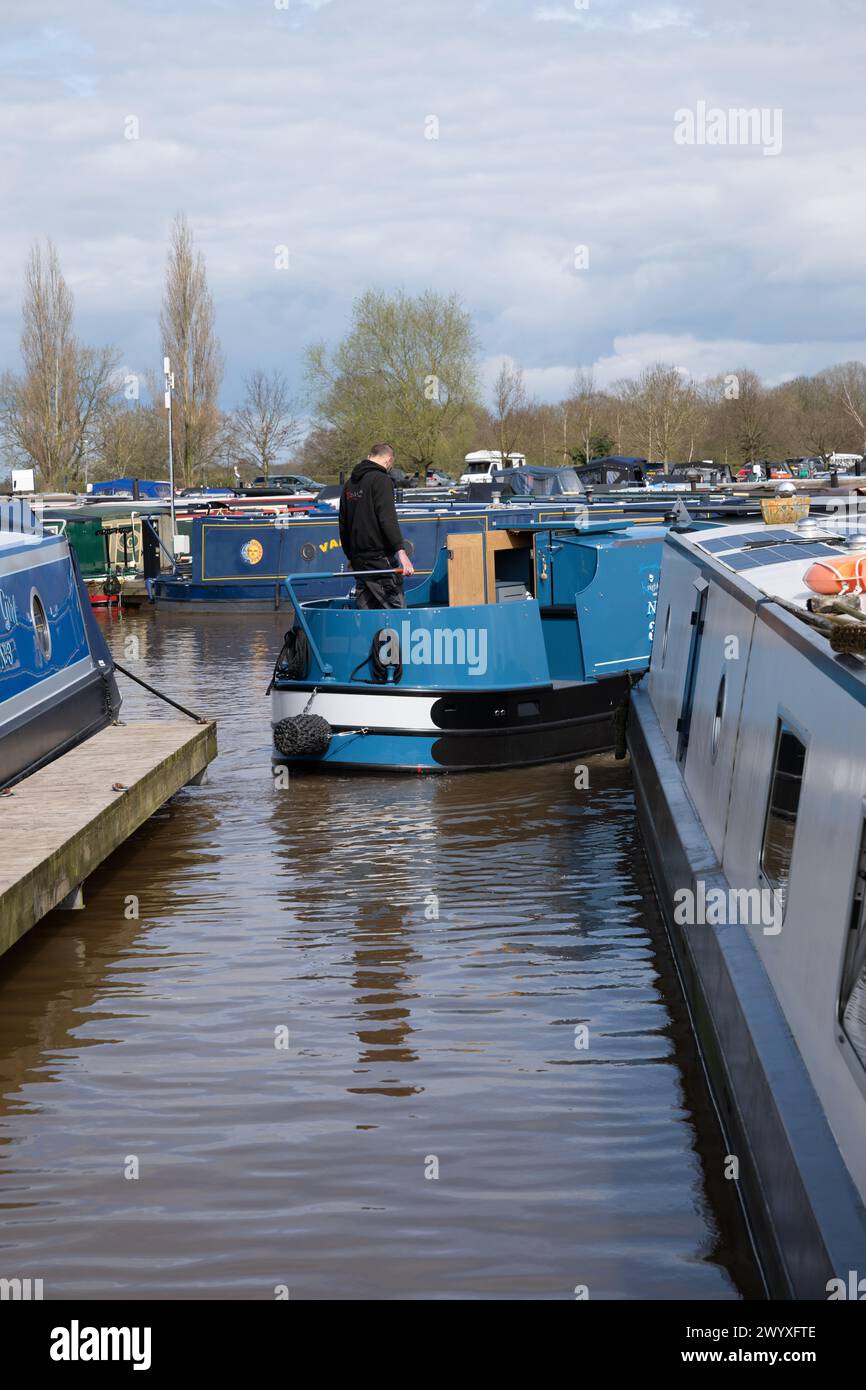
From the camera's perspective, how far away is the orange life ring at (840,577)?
6.09 m

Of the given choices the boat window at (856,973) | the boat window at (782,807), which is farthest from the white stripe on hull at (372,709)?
the boat window at (856,973)

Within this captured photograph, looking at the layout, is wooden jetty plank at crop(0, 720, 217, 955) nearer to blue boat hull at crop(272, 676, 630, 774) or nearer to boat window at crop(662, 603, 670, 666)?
blue boat hull at crop(272, 676, 630, 774)

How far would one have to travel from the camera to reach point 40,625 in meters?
9.73

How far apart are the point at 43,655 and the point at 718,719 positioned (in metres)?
4.83

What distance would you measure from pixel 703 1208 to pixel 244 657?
1612 cm

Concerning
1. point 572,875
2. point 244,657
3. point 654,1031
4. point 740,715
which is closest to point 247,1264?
point 654,1031

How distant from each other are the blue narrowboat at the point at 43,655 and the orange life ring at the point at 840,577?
4.42m

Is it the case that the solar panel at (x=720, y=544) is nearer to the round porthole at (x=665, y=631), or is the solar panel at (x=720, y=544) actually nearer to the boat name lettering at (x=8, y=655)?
the round porthole at (x=665, y=631)

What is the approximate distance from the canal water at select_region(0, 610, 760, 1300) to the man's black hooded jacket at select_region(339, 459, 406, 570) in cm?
278

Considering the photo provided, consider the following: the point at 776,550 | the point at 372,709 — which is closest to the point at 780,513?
the point at 776,550

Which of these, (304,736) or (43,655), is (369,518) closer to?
(304,736)

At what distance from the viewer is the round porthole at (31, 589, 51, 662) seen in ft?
31.5

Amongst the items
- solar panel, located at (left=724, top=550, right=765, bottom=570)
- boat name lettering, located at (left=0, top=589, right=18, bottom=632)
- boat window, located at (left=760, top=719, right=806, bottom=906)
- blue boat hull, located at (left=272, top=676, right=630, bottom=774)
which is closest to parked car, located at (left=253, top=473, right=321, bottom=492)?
blue boat hull, located at (left=272, top=676, right=630, bottom=774)
